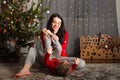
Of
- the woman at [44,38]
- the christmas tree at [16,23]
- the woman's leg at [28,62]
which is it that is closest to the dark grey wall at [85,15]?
the christmas tree at [16,23]

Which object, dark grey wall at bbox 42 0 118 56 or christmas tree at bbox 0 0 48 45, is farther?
dark grey wall at bbox 42 0 118 56

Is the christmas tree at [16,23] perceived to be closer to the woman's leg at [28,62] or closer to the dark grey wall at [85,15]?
the dark grey wall at [85,15]

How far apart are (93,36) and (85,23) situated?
11.7 inches

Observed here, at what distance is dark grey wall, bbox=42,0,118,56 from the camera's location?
13.7 ft

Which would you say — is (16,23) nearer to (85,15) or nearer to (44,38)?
(44,38)

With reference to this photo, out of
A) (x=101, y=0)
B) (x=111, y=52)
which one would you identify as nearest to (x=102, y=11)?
Answer: (x=101, y=0)

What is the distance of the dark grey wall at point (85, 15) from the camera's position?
13.7ft

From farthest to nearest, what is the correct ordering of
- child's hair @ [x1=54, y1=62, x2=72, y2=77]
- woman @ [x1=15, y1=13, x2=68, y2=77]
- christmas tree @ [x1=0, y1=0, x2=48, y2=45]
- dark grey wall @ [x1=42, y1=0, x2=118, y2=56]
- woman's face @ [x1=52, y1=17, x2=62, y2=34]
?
dark grey wall @ [x1=42, y1=0, x2=118, y2=56]
christmas tree @ [x1=0, y1=0, x2=48, y2=45]
woman's face @ [x1=52, y1=17, x2=62, y2=34]
woman @ [x1=15, y1=13, x2=68, y2=77]
child's hair @ [x1=54, y1=62, x2=72, y2=77]

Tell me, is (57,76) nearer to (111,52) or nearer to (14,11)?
(14,11)

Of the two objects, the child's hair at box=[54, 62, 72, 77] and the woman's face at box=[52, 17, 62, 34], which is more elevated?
the woman's face at box=[52, 17, 62, 34]

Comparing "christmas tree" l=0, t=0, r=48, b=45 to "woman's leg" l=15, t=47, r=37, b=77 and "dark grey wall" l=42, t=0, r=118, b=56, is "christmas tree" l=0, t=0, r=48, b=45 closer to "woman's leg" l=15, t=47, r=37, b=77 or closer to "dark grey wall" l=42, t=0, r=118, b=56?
"dark grey wall" l=42, t=0, r=118, b=56

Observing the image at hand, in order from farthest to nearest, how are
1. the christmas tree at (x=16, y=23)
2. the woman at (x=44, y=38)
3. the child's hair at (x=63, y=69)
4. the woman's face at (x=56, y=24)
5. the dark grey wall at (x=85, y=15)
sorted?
the dark grey wall at (x=85, y=15) < the christmas tree at (x=16, y=23) < the woman's face at (x=56, y=24) < the woman at (x=44, y=38) < the child's hair at (x=63, y=69)

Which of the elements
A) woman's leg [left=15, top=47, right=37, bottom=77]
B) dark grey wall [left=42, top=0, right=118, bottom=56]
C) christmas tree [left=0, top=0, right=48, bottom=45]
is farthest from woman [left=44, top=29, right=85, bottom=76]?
dark grey wall [left=42, top=0, right=118, bottom=56]

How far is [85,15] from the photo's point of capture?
4.19 meters
